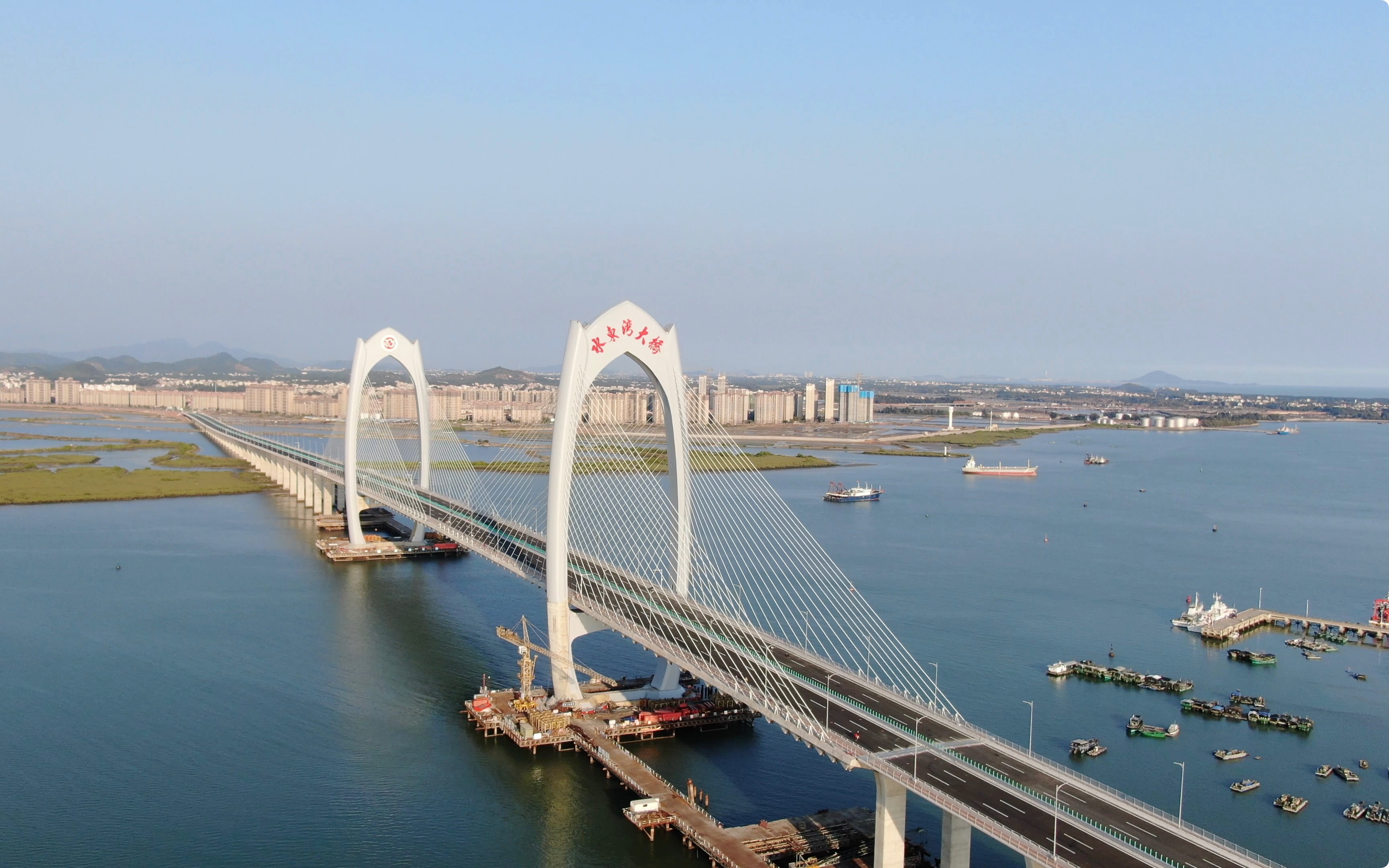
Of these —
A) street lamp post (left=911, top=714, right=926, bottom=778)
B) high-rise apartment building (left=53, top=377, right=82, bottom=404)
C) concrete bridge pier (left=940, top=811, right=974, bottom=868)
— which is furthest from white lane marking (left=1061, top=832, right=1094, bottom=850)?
high-rise apartment building (left=53, top=377, right=82, bottom=404)

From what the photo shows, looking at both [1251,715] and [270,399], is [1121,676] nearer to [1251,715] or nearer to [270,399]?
[1251,715]

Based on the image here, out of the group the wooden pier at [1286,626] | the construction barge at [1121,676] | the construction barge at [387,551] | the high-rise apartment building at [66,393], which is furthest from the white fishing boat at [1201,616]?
the high-rise apartment building at [66,393]

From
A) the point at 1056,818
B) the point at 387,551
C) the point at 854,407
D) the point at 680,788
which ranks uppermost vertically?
the point at 854,407

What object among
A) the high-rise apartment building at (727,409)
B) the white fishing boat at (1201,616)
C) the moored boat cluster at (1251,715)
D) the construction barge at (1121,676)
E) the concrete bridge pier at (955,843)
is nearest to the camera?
the concrete bridge pier at (955,843)

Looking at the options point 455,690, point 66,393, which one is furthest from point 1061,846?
point 66,393

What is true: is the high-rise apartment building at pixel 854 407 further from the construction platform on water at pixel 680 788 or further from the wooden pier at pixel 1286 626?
the construction platform on water at pixel 680 788

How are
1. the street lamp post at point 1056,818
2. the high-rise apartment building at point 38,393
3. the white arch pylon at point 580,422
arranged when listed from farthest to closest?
the high-rise apartment building at point 38,393, the white arch pylon at point 580,422, the street lamp post at point 1056,818

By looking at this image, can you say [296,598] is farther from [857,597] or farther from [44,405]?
[44,405]

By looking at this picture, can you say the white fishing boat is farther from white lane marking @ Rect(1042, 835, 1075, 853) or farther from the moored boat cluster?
white lane marking @ Rect(1042, 835, 1075, 853)
